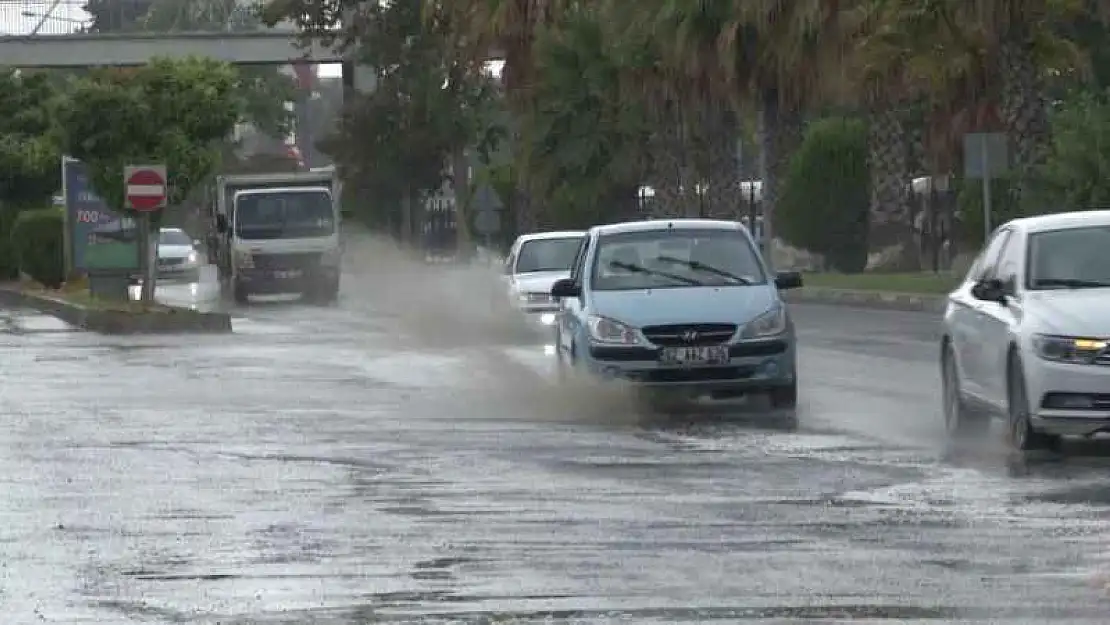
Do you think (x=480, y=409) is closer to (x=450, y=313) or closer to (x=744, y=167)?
(x=450, y=313)

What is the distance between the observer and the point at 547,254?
35.8m

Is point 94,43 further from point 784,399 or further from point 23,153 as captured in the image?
point 784,399

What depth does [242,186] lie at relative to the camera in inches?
2122

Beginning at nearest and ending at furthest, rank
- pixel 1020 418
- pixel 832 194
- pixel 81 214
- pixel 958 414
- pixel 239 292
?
pixel 1020 418, pixel 958 414, pixel 81 214, pixel 239 292, pixel 832 194

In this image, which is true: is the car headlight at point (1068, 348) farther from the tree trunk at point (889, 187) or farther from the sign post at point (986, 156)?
the tree trunk at point (889, 187)

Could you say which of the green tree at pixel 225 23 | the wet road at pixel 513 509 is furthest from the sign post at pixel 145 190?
the green tree at pixel 225 23

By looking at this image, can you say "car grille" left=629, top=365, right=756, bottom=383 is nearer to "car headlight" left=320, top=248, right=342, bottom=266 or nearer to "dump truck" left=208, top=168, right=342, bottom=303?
"dump truck" left=208, top=168, right=342, bottom=303

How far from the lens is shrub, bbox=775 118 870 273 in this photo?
5822cm

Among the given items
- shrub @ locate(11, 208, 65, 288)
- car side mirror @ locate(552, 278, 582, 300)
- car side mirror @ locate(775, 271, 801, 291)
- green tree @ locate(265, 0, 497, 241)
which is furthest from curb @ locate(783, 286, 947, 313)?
green tree @ locate(265, 0, 497, 241)

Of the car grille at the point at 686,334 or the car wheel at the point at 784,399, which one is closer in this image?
the car grille at the point at 686,334

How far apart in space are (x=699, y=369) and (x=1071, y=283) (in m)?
4.19

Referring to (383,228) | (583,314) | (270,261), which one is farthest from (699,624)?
(383,228)

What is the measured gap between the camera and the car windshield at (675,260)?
21516 mm

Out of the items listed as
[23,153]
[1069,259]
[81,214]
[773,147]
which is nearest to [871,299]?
[773,147]
